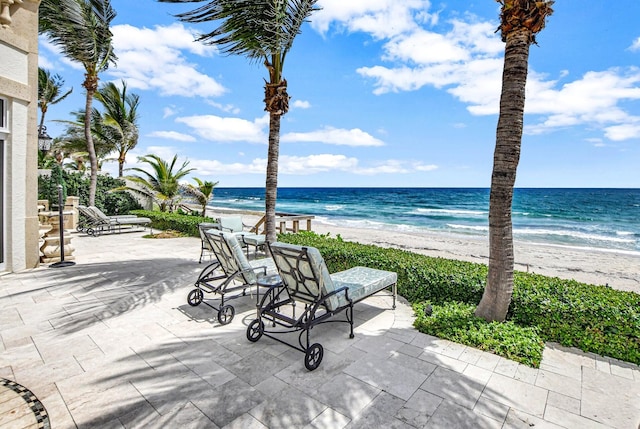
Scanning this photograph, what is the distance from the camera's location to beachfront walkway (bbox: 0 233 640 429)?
2.53 metres

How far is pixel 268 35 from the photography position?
6547 mm

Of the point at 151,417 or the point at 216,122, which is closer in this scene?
the point at 151,417

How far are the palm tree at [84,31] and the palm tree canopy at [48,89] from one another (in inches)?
629

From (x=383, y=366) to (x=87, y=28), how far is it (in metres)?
15.2

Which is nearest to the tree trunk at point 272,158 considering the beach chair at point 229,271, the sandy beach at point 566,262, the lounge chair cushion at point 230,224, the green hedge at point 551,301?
the beach chair at point 229,271

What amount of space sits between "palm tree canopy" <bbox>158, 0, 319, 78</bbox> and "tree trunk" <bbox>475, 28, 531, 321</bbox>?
4360 mm

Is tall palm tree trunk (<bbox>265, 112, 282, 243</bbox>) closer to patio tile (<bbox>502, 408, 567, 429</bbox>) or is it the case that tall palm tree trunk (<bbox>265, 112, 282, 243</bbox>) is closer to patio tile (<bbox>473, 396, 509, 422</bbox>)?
patio tile (<bbox>473, 396, 509, 422</bbox>)

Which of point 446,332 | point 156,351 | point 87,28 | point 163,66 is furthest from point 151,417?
point 87,28

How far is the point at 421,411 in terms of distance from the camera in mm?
2592

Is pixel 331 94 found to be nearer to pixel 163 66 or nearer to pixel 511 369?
pixel 163 66

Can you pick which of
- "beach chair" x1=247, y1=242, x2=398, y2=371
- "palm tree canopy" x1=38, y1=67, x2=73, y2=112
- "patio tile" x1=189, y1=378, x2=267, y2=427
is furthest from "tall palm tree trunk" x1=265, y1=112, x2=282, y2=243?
"palm tree canopy" x1=38, y1=67, x2=73, y2=112

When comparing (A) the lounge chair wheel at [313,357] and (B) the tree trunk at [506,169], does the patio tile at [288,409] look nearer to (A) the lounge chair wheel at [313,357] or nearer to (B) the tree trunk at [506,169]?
(A) the lounge chair wheel at [313,357]

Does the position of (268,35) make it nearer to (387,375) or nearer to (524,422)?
(387,375)

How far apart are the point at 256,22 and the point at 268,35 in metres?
0.39
